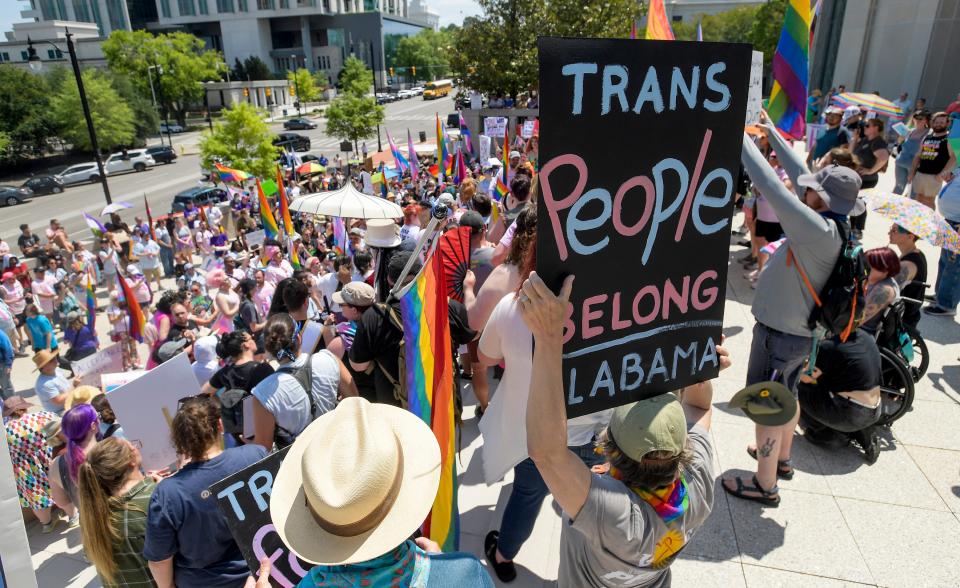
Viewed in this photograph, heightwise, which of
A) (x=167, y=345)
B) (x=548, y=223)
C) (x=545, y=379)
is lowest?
(x=167, y=345)

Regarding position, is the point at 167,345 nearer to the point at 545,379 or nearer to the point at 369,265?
the point at 369,265

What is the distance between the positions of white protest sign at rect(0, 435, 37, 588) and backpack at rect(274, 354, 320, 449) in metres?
1.92

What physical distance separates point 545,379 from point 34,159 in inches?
2100

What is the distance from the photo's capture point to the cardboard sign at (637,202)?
1.64m

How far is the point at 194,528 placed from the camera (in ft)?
8.14

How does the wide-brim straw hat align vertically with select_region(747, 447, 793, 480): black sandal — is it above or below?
above

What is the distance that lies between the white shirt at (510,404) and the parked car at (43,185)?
4012 cm

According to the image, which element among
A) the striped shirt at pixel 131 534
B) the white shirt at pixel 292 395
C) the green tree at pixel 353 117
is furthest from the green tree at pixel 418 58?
the striped shirt at pixel 131 534

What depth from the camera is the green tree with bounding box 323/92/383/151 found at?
36.3m

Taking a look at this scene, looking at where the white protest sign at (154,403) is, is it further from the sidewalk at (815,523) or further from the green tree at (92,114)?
the green tree at (92,114)

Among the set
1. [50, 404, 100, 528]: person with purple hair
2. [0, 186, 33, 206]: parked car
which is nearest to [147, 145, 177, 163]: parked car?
[0, 186, 33, 206]: parked car

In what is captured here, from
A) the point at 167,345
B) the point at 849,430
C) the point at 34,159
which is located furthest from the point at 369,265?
the point at 34,159

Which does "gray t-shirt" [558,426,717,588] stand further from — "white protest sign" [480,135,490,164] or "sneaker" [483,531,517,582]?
"white protest sign" [480,135,490,164]

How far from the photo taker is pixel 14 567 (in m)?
1.48
